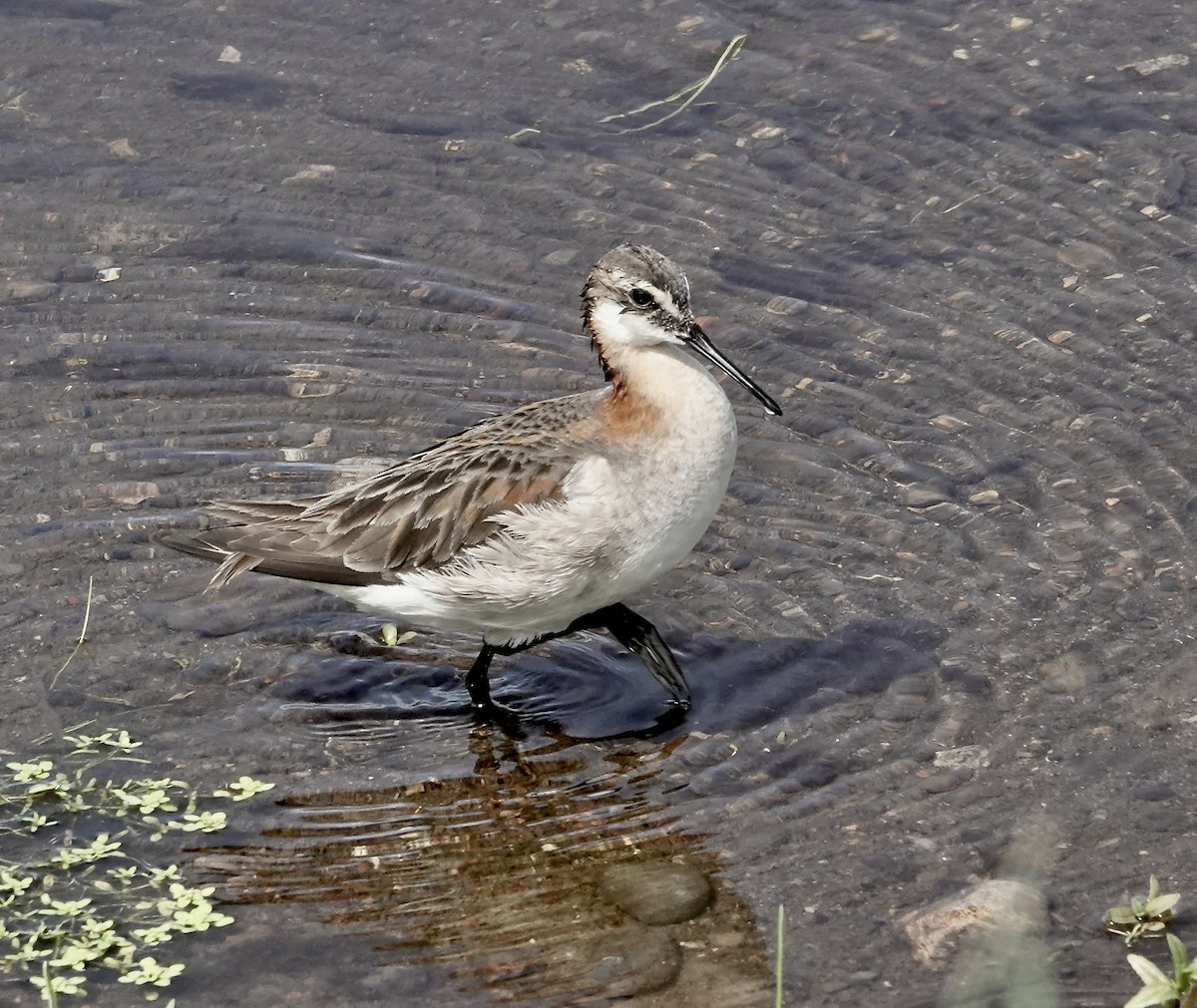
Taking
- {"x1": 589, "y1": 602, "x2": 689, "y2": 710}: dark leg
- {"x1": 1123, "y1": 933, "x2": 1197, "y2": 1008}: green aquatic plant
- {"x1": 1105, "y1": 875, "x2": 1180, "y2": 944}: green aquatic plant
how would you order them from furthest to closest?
{"x1": 589, "y1": 602, "x2": 689, "y2": 710}: dark leg
{"x1": 1105, "y1": 875, "x2": 1180, "y2": 944}: green aquatic plant
{"x1": 1123, "y1": 933, "x2": 1197, "y2": 1008}: green aquatic plant

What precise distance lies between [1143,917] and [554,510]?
2.76 m

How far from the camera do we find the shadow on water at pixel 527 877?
637 centimetres

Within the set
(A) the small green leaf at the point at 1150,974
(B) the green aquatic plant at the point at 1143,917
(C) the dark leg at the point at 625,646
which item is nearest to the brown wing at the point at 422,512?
(C) the dark leg at the point at 625,646

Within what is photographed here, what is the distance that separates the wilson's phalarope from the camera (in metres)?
7.57

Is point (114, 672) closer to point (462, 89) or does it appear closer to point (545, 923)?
point (545, 923)

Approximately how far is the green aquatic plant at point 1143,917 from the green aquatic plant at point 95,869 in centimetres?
302

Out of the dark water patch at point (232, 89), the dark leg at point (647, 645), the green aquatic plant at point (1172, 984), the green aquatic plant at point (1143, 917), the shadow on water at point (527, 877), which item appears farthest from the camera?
the dark water patch at point (232, 89)

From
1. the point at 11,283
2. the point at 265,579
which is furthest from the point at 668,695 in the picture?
the point at 11,283

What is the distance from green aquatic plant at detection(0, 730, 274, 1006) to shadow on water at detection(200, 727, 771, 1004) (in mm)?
222

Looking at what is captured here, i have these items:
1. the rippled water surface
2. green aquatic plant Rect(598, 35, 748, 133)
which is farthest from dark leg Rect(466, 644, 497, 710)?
green aquatic plant Rect(598, 35, 748, 133)

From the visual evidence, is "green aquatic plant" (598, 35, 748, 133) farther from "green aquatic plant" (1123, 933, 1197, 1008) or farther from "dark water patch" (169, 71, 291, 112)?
"green aquatic plant" (1123, 933, 1197, 1008)

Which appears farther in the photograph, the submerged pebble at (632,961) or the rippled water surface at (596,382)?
the rippled water surface at (596,382)

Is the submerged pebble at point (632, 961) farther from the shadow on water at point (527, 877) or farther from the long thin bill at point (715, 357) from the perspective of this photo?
the long thin bill at point (715, 357)

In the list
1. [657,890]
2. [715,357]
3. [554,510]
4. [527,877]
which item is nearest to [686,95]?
[715,357]
